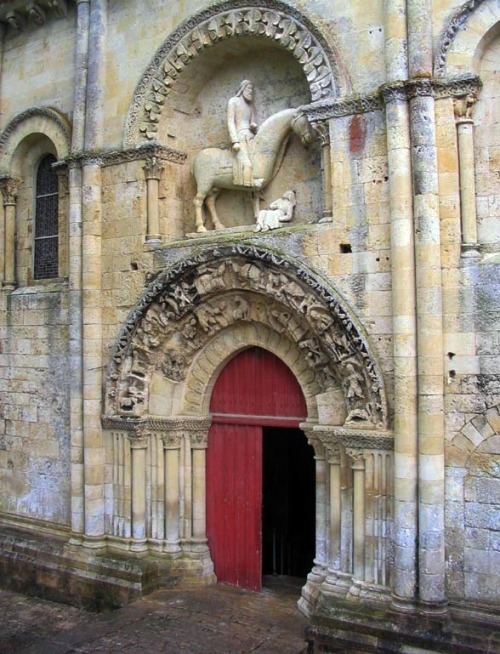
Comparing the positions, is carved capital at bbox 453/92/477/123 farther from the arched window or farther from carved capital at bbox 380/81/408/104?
the arched window

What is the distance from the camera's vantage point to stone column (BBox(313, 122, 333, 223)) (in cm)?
798

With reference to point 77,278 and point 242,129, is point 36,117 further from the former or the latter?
point 242,129

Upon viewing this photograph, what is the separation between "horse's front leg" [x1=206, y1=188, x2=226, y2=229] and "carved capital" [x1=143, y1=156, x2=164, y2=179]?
0.71 metres

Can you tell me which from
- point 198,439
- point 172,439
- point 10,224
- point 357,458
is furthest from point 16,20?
point 357,458

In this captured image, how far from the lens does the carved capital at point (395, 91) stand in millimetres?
7270

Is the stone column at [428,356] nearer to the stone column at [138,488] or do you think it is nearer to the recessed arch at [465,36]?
the recessed arch at [465,36]

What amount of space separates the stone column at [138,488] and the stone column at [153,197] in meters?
2.51

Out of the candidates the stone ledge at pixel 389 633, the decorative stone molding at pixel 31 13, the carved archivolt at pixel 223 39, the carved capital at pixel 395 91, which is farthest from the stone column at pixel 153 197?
the stone ledge at pixel 389 633

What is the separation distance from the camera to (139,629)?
26.2 ft

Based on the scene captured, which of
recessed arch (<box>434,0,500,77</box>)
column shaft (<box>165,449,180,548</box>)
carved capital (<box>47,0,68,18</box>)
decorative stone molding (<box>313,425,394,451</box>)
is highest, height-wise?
carved capital (<box>47,0,68,18</box>)

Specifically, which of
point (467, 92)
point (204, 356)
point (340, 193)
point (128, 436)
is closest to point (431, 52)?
point (467, 92)

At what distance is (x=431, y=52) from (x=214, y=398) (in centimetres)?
475

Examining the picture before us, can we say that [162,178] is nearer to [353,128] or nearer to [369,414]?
[353,128]

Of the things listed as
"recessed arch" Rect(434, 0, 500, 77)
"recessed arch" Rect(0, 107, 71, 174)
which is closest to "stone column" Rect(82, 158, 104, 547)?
"recessed arch" Rect(0, 107, 71, 174)
